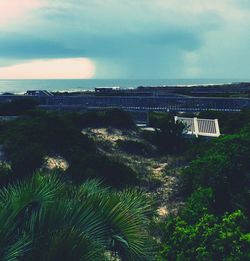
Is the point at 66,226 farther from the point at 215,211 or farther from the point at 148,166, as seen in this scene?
the point at 148,166

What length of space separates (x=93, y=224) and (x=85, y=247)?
0.70m

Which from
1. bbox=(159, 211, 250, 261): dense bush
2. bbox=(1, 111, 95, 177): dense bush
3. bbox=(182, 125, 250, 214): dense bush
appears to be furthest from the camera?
bbox=(1, 111, 95, 177): dense bush

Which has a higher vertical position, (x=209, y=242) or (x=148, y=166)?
(x=209, y=242)

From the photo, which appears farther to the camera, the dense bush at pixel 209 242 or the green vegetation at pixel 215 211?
the green vegetation at pixel 215 211

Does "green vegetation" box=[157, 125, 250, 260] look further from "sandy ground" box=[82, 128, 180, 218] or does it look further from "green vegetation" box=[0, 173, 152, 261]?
"green vegetation" box=[0, 173, 152, 261]

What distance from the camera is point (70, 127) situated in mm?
23672

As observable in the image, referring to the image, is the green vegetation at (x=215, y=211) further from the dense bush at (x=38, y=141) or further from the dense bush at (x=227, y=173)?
the dense bush at (x=38, y=141)

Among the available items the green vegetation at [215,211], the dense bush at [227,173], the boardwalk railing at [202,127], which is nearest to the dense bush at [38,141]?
the green vegetation at [215,211]

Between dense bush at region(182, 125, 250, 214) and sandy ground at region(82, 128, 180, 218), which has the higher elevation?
dense bush at region(182, 125, 250, 214)

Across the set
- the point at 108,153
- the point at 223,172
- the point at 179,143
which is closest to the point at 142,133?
the point at 179,143

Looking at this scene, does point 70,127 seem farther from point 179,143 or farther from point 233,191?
point 233,191

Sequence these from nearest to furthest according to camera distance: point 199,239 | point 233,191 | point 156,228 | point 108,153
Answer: point 199,239 < point 156,228 < point 233,191 < point 108,153

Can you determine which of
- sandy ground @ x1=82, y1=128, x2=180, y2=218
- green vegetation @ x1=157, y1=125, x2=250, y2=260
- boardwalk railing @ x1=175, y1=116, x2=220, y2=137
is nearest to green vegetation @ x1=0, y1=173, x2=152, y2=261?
green vegetation @ x1=157, y1=125, x2=250, y2=260

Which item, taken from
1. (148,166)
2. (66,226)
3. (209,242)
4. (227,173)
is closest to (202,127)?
(148,166)
